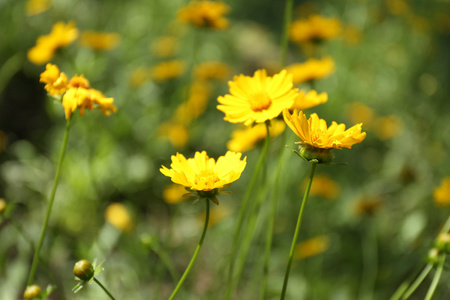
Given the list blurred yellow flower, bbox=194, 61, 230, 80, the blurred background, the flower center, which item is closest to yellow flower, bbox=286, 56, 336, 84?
the blurred background

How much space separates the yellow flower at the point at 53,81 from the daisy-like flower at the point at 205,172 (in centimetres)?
30

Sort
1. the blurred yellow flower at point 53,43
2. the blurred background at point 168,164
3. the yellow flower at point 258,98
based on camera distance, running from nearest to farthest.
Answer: the yellow flower at point 258,98 → the blurred yellow flower at point 53,43 → the blurred background at point 168,164

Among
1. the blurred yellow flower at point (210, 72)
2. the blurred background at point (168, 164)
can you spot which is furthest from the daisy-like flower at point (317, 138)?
the blurred yellow flower at point (210, 72)

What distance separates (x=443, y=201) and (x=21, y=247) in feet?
4.78

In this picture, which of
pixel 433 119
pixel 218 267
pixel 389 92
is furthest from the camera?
pixel 389 92

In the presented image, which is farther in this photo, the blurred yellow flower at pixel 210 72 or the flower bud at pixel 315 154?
the blurred yellow flower at pixel 210 72

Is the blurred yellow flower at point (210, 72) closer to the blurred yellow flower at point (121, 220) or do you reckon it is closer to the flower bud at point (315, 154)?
the blurred yellow flower at point (121, 220)

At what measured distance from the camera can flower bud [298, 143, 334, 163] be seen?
665 mm

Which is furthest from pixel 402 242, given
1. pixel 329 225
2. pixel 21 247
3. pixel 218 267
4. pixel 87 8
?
pixel 87 8

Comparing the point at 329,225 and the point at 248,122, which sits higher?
the point at 248,122

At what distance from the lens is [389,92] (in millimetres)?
3281

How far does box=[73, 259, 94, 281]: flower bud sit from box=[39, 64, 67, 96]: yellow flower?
0.35 meters

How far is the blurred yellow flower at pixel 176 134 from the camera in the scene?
157 centimetres

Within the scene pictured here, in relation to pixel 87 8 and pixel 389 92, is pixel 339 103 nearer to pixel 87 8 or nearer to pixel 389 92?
pixel 389 92
